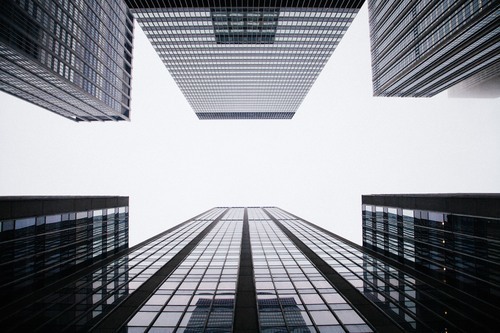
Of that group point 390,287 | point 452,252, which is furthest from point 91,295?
point 452,252

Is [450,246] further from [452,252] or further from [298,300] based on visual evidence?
[298,300]

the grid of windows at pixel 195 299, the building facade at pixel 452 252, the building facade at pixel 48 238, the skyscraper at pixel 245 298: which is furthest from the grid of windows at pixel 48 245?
the building facade at pixel 452 252

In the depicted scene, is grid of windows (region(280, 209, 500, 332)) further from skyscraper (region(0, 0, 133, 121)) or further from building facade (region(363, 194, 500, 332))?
skyscraper (region(0, 0, 133, 121))

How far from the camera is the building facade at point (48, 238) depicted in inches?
790

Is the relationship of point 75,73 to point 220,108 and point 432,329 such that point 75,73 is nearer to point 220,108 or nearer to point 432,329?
point 220,108

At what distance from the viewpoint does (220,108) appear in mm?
164375

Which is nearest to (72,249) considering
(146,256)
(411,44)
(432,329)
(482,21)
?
(146,256)

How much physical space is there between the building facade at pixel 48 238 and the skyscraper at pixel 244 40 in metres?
67.3

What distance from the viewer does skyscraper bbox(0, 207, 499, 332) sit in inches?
706

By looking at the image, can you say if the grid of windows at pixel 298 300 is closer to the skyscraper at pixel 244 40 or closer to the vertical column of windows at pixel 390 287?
A: the vertical column of windows at pixel 390 287

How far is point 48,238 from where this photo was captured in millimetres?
23719

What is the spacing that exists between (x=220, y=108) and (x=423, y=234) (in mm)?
145400

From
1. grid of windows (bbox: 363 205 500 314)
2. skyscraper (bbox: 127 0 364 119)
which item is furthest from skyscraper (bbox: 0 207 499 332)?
skyscraper (bbox: 127 0 364 119)

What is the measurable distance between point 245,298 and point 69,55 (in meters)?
93.8
